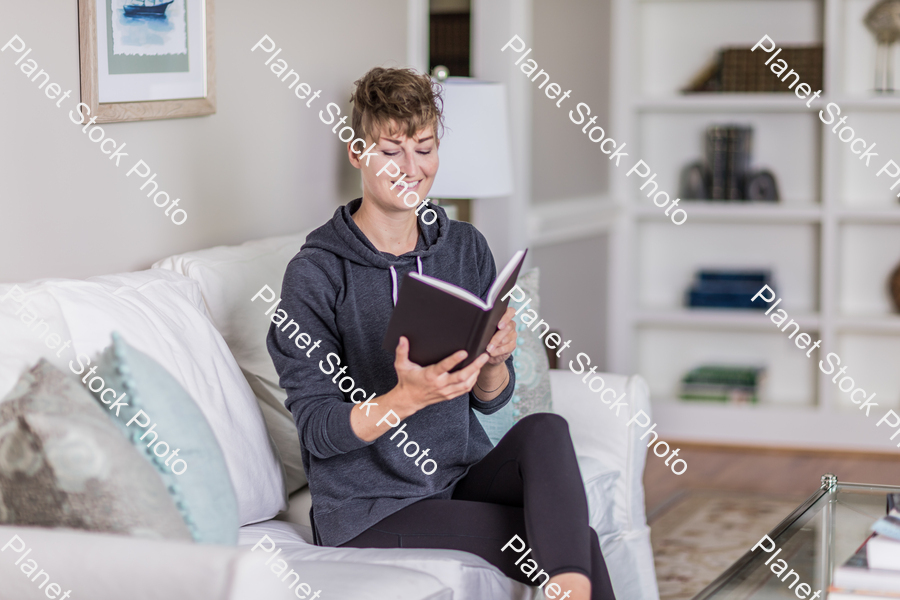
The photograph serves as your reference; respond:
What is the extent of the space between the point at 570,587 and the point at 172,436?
59cm

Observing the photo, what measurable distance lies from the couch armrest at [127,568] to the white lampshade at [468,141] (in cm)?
166

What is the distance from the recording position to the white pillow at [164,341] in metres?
1.38

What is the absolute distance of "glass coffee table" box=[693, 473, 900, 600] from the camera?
146 centimetres

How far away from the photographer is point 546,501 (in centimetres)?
152

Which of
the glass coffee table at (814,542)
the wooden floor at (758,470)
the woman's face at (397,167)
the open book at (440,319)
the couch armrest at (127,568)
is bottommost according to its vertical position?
the wooden floor at (758,470)

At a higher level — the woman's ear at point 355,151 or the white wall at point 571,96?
the white wall at point 571,96

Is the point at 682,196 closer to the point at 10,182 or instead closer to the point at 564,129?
the point at 564,129

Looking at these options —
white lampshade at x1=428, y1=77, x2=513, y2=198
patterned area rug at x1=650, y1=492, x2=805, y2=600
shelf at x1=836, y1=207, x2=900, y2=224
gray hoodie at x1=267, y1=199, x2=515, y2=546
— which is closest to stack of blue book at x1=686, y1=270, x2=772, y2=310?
shelf at x1=836, y1=207, x2=900, y2=224

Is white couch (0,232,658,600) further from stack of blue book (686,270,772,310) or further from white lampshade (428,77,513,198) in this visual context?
stack of blue book (686,270,772,310)

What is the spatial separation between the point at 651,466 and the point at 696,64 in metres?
1.62

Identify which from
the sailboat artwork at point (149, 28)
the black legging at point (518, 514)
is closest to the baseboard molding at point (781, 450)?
the black legging at point (518, 514)

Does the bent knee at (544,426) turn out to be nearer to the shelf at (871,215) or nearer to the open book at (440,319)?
the open book at (440,319)

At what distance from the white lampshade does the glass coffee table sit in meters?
1.21

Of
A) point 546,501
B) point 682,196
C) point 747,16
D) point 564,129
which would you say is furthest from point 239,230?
point 747,16
